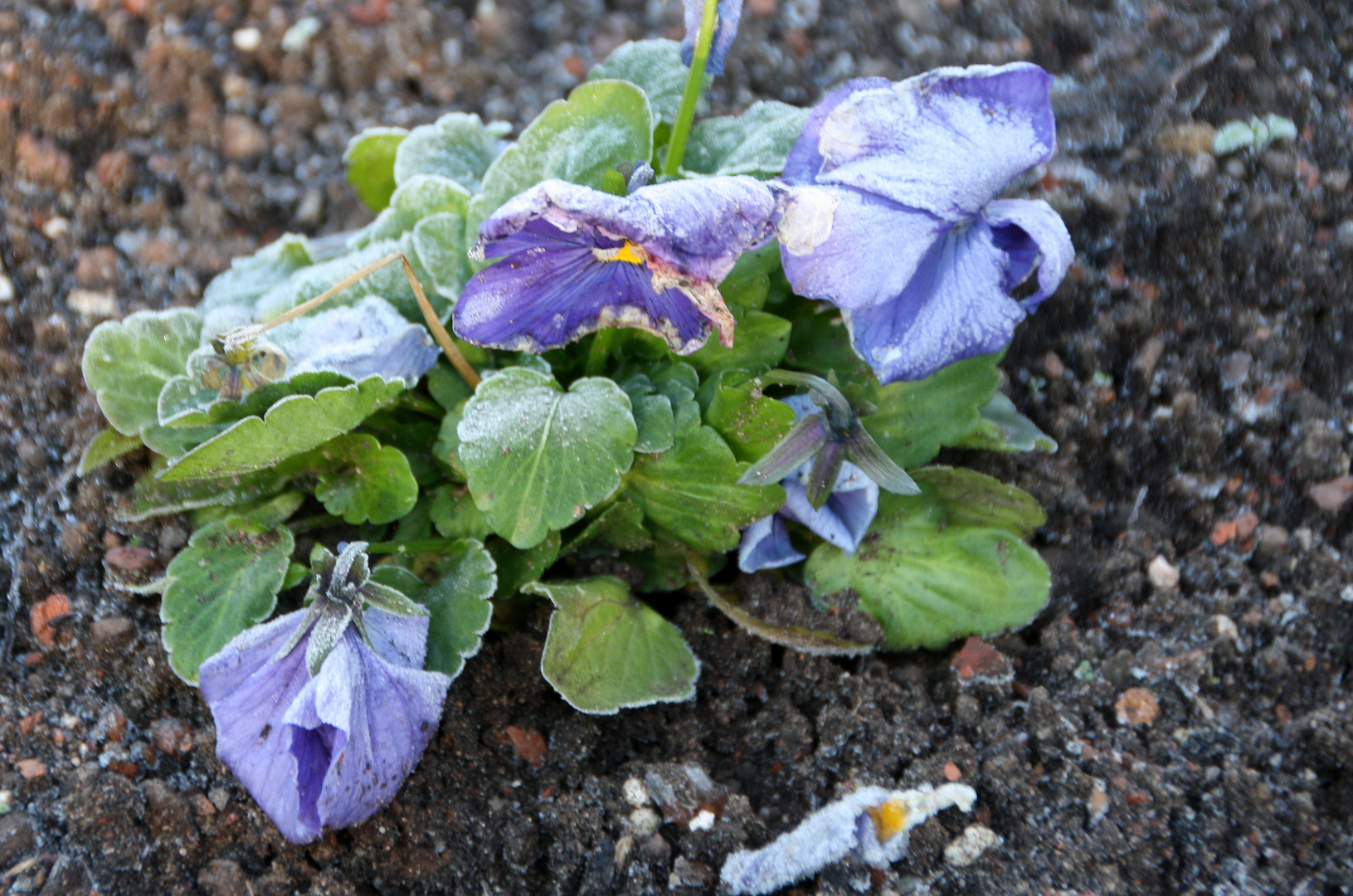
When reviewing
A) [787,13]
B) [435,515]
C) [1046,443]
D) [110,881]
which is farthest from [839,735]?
[787,13]

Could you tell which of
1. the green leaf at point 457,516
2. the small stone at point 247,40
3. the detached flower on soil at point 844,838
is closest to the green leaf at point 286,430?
the green leaf at point 457,516

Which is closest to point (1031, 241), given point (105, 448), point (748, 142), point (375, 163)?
point (748, 142)

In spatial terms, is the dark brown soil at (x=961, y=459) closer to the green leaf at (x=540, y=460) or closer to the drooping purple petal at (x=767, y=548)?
the drooping purple petal at (x=767, y=548)

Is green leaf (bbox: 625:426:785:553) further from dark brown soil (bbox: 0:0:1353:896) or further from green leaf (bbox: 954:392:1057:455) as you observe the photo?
green leaf (bbox: 954:392:1057:455)

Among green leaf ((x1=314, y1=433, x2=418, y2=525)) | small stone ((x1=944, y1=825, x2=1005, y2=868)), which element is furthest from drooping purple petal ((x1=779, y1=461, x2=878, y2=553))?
green leaf ((x1=314, y1=433, x2=418, y2=525))

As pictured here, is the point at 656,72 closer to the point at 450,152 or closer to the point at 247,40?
the point at 450,152

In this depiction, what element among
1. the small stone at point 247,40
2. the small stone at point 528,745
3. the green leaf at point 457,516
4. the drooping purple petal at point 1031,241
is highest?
the drooping purple petal at point 1031,241
